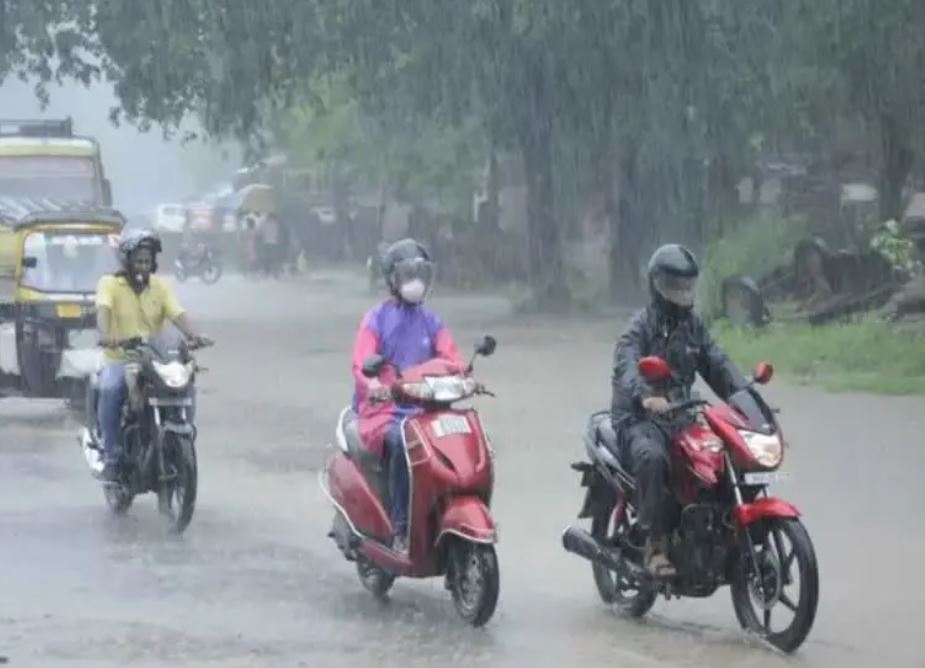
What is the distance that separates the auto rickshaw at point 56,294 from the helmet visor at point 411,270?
954 centimetres

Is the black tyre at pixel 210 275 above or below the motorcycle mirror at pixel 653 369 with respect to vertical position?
below

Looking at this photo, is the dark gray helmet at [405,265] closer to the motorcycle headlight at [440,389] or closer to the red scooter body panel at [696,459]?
the motorcycle headlight at [440,389]

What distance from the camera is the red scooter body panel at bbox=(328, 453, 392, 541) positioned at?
36.2 feet

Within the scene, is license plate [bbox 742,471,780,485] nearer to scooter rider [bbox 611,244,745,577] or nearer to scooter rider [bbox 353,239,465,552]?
scooter rider [bbox 611,244,745,577]

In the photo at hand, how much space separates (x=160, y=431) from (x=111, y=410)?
62 centimetres

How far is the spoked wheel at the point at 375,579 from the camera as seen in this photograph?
37.4ft

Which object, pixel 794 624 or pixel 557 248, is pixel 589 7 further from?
pixel 794 624

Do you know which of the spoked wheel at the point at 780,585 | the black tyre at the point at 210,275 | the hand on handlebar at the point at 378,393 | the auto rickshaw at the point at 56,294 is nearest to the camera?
the spoked wheel at the point at 780,585

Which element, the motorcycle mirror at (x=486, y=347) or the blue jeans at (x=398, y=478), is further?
the motorcycle mirror at (x=486, y=347)

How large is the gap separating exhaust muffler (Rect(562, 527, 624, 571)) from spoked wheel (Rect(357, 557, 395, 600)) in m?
0.89

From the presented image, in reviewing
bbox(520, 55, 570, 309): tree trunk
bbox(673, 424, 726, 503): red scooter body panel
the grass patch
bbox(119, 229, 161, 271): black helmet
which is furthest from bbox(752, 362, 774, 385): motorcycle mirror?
bbox(520, 55, 570, 309): tree trunk

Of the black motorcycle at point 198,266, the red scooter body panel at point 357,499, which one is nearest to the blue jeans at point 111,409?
the red scooter body panel at point 357,499

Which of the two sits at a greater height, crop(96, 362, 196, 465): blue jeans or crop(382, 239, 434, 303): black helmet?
crop(382, 239, 434, 303): black helmet

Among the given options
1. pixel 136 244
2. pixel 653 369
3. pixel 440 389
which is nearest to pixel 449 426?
pixel 440 389
